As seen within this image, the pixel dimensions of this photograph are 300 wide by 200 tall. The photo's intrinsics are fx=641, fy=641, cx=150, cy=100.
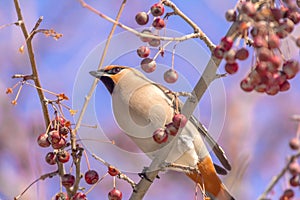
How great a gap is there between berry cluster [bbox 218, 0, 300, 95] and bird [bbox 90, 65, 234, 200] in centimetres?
137

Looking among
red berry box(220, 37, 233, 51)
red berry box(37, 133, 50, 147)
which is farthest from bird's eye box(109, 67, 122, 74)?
red berry box(220, 37, 233, 51)

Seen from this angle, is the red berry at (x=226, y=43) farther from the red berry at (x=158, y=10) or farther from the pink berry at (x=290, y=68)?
the red berry at (x=158, y=10)

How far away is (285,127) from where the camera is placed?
525 cm

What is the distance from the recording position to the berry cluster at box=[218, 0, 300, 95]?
6.28ft

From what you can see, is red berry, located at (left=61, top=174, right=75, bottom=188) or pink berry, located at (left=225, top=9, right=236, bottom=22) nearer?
pink berry, located at (left=225, top=9, right=236, bottom=22)

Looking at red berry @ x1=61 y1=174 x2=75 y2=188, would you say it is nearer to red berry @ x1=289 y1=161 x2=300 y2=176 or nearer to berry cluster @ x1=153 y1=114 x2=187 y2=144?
berry cluster @ x1=153 y1=114 x2=187 y2=144

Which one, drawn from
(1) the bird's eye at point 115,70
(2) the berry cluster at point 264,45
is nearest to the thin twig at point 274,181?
(2) the berry cluster at point 264,45

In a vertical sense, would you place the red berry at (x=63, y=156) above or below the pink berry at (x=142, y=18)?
below

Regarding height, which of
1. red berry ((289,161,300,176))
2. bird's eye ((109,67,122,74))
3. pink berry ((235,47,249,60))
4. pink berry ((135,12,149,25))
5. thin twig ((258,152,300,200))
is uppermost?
bird's eye ((109,67,122,74))

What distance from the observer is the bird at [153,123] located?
11.6 feet

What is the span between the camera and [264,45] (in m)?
1.94

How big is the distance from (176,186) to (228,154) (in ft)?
2.31

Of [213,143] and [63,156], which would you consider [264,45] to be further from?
[213,143]

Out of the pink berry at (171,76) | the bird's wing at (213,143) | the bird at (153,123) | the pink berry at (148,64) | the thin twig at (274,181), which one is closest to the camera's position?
the thin twig at (274,181)
